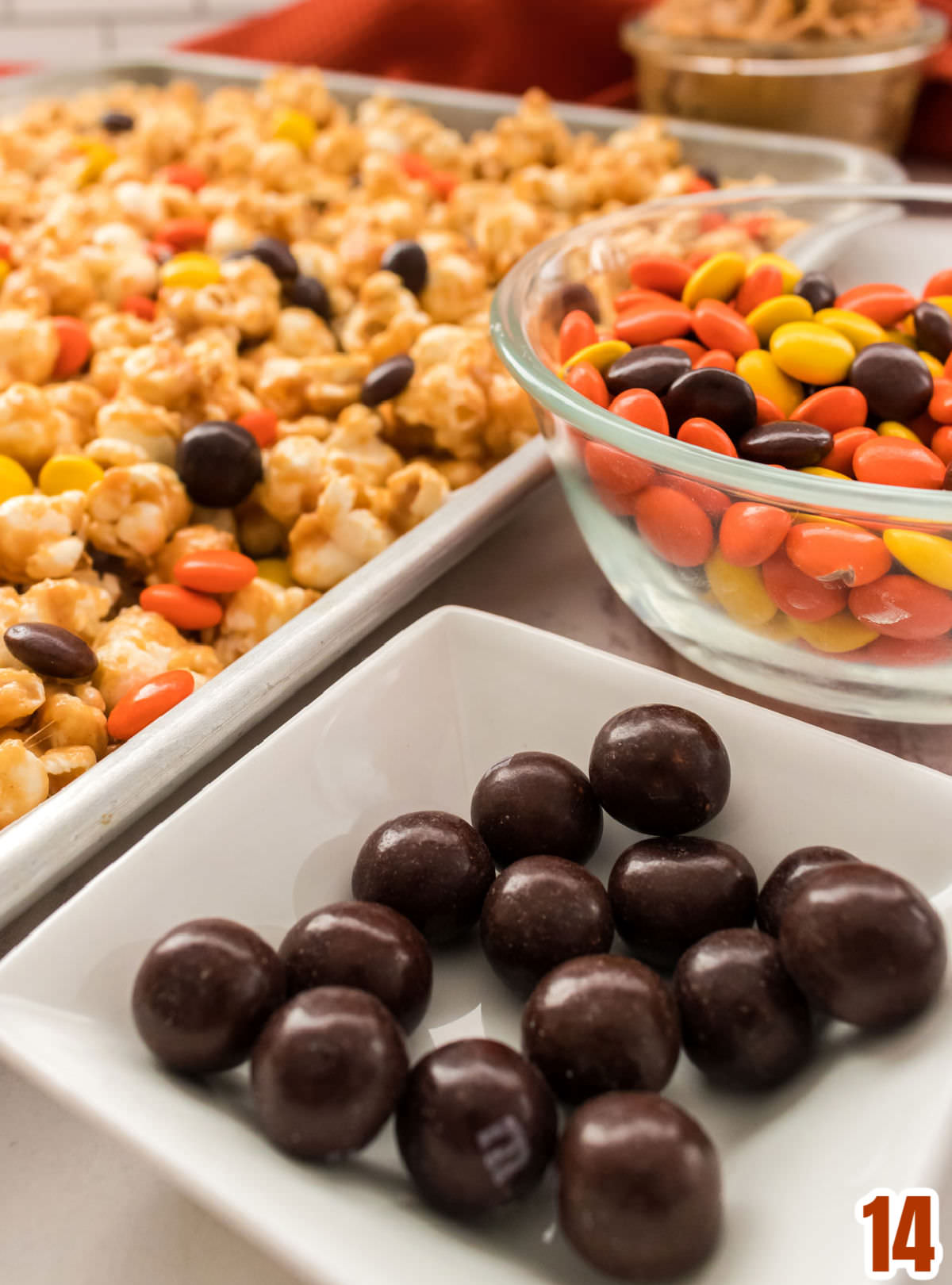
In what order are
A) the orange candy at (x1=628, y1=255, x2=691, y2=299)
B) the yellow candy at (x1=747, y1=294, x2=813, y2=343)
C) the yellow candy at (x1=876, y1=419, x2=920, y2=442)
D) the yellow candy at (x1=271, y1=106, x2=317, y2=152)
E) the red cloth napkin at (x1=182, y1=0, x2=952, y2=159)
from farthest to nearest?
the red cloth napkin at (x1=182, y1=0, x2=952, y2=159)
the yellow candy at (x1=271, y1=106, x2=317, y2=152)
the orange candy at (x1=628, y1=255, x2=691, y2=299)
the yellow candy at (x1=747, y1=294, x2=813, y2=343)
the yellow candy at (x1=876, y1=419, x2=920, y2=442)

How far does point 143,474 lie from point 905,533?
1.55 ft

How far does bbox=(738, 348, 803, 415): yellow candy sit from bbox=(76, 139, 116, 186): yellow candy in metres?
0.92

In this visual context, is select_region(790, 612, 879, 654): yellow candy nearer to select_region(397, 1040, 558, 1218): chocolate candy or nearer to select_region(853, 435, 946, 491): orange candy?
select_region(853, 435, 946, 491): orange candy

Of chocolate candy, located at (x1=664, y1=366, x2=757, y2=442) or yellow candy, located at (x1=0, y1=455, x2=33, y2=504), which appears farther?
yellow candy, located at (x1=0, y1=455, x2=33, y2=504)

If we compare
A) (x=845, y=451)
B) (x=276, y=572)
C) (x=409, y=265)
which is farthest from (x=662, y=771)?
(x=409, y=265)

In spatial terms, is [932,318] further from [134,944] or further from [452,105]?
[452,105]

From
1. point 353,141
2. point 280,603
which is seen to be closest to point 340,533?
point 280,603

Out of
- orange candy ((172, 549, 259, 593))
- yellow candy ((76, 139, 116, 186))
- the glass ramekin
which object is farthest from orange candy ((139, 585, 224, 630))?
the glass ramekin

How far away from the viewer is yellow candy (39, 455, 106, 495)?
2.54ft

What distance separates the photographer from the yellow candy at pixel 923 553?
54cm

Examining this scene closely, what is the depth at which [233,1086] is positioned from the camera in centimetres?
43

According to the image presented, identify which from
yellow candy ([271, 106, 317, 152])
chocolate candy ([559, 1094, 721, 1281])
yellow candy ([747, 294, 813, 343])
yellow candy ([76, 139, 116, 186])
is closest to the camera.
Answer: chocolate candy ([559, 1094, 721, 1281])

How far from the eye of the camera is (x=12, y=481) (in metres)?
0.76

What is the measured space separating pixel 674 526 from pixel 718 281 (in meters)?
0.30
